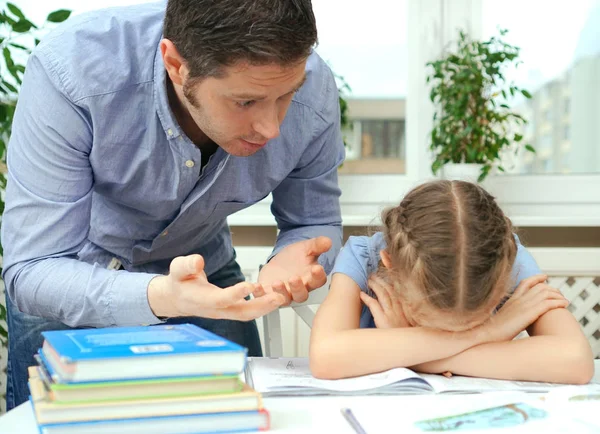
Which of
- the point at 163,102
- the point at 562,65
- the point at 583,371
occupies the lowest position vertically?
the point at 583,371

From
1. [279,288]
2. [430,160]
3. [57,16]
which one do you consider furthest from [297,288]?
[430,160]

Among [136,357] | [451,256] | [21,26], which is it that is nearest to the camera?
[136,357]

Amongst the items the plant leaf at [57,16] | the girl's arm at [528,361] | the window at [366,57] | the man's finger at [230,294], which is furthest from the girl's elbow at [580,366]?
the window at [366,57]

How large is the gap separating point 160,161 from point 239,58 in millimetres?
324

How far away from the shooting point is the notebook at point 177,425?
0.75 metres

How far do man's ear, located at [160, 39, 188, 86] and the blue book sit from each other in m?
0.45

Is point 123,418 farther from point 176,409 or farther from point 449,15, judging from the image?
point 449,15

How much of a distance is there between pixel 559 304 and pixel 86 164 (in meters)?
0.79

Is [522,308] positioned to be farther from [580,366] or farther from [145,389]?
[145,389]

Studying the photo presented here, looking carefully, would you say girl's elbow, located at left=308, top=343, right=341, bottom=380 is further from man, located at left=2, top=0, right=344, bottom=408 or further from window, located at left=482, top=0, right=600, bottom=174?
window, located at left=482, top=0, right=600, bottom=174

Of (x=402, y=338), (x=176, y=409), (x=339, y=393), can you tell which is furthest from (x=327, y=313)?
(x=176, y=409)

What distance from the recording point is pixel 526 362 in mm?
1106

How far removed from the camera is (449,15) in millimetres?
2561

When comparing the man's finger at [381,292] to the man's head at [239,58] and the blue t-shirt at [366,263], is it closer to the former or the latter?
the blue t-shirt at [366,263]
